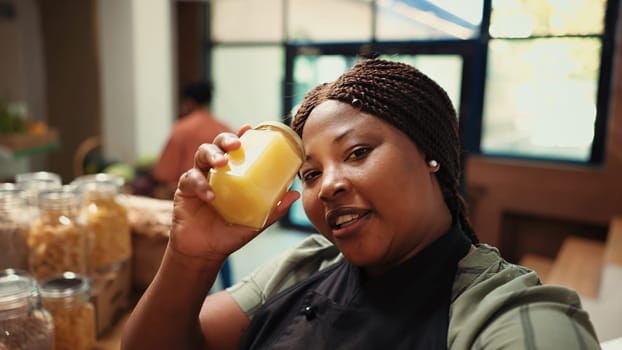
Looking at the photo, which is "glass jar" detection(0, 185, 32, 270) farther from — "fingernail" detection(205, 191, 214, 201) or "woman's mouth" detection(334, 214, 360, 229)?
"woman's mouth" detection(334, 214, 360, 229)

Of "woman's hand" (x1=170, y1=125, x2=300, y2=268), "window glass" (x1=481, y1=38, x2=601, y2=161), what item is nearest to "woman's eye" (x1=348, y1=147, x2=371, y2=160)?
"woman's hand" (x1=170, y1=125, x2=300, y2=268)

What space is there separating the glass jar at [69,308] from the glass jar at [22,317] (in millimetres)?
68

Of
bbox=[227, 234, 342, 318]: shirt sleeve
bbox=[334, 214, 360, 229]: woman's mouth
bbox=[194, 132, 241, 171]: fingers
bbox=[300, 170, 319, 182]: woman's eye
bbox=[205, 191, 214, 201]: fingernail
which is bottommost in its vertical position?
bbox=[227, 234, 342, 318]: shirt sleeve

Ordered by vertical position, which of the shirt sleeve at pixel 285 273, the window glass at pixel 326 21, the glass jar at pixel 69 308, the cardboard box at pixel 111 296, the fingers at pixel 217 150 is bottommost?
the cardboard box at pixel 111 296

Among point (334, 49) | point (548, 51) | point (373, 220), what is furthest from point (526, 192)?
point (373, 220)

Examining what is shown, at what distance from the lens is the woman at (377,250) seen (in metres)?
0.61

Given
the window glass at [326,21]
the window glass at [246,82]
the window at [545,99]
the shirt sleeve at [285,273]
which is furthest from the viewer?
the window glass at [246,82]

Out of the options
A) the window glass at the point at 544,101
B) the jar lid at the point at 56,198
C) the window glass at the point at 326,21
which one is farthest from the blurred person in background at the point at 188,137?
the jar lid at the point at 56,198

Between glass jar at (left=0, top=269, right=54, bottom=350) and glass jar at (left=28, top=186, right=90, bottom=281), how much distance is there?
0.17 m

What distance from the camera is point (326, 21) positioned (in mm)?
4164

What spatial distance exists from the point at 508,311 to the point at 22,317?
2.26ft

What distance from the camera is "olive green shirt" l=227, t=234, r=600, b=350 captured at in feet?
1.76

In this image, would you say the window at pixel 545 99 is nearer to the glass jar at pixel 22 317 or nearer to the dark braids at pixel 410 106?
the dark braids at pixel 410 106

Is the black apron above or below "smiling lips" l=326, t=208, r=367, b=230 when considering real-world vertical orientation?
below
